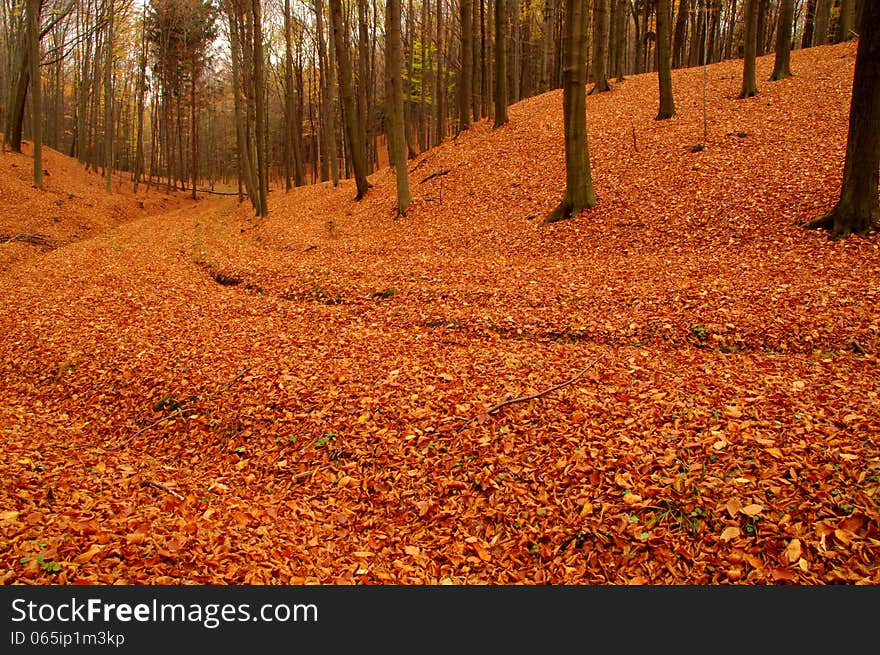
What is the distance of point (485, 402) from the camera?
4723mm

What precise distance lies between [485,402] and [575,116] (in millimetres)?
7627

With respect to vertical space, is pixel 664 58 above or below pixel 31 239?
above

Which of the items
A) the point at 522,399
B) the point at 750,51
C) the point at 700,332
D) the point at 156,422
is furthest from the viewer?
the point at 750,51

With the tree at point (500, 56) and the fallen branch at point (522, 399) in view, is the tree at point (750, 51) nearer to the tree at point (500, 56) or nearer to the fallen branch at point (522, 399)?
the tree at point (500, 56)

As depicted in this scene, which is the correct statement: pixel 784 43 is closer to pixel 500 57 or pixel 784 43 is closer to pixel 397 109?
pixel 500 57

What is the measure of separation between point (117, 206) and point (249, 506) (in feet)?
74.2

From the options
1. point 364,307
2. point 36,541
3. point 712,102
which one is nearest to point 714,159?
point 712,102

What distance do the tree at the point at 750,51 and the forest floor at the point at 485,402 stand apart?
3.70 metres

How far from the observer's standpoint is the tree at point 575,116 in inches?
378

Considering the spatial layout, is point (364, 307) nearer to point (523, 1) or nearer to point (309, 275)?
point (309, 275)

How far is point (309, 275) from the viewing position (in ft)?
31.6

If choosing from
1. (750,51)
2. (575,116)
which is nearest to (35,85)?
(575,116)

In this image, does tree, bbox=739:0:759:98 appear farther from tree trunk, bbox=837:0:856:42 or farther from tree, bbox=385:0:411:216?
tree, bbox=385:0:411:216

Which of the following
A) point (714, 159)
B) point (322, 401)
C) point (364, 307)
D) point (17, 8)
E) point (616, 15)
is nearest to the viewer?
point (322, 401)
